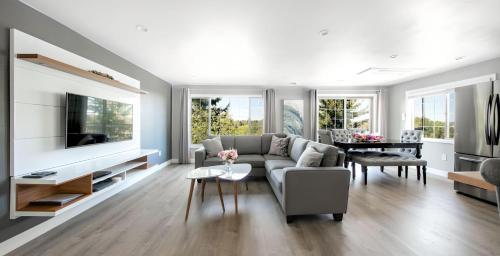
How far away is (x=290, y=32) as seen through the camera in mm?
2652

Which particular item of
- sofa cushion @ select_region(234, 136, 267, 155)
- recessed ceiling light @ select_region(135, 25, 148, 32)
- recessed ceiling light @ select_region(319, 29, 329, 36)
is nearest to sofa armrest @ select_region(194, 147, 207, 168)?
sofa cushion @ select_region(234, 136, 267, 155)

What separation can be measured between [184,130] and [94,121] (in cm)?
317

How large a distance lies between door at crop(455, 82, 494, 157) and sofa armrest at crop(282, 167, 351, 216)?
8.22 feet

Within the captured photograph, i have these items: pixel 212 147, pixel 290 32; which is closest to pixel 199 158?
pixel 212 147

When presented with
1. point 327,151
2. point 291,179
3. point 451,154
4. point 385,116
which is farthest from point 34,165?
point 385,116

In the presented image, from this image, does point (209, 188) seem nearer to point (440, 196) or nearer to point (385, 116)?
point (440, 196)

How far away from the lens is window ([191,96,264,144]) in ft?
20.8

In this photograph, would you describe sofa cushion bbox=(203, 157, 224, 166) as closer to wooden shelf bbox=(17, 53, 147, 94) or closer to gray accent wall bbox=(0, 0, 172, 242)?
wooden shelf bbox=(17, 53, 147, 94)

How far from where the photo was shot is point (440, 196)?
330cm

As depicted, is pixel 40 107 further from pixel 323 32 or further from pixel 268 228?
pixel 323 32

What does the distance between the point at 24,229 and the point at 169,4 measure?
2588mm

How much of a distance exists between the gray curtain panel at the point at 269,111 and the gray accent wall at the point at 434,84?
11.2 feet

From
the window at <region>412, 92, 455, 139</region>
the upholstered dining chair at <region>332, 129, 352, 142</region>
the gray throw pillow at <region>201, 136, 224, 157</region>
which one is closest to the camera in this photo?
the gray throw pillow at <region>201, 136, 224, 157</region>

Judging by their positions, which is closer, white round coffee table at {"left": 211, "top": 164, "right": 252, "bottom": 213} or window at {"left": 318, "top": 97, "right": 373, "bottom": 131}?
white round coffee table at {"left": 211, "top": 164, "right": 252, "bottom": 213}
